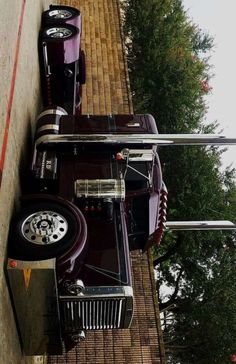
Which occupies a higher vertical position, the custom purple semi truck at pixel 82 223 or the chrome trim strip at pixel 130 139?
the chrome trim strip at pixel 130 139

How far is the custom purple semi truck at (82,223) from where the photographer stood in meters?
5.37

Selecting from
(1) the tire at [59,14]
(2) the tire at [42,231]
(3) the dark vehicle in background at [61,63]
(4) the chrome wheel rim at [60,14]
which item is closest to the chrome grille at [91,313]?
(2) the tire at [42,231]

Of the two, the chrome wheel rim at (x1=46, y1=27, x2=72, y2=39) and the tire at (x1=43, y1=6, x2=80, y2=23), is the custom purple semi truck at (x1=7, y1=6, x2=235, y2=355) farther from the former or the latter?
the tire at (x1=43, y1=6, x2=80, y2=23)

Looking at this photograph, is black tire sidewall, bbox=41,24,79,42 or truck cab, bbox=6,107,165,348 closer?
truck cab, bbox=6,107,165,348

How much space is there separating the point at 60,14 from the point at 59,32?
0.80 metres

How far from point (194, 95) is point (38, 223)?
812 cm

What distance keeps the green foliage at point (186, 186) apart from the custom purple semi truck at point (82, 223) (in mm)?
4664

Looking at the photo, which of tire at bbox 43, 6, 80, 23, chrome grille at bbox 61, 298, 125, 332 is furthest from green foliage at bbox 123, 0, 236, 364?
chrome grille at bbox 61, 298, 125, 332

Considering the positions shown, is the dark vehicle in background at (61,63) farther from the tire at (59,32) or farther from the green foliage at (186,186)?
the green foliage at (186,186)

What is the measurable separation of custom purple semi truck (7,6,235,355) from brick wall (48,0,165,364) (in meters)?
1.01

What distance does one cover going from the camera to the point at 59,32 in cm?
846

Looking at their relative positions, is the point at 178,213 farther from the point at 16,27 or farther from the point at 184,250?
the point at 16,27

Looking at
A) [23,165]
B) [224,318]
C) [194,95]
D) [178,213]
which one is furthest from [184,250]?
[23,165]

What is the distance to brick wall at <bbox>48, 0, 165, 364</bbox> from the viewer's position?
7332mm
